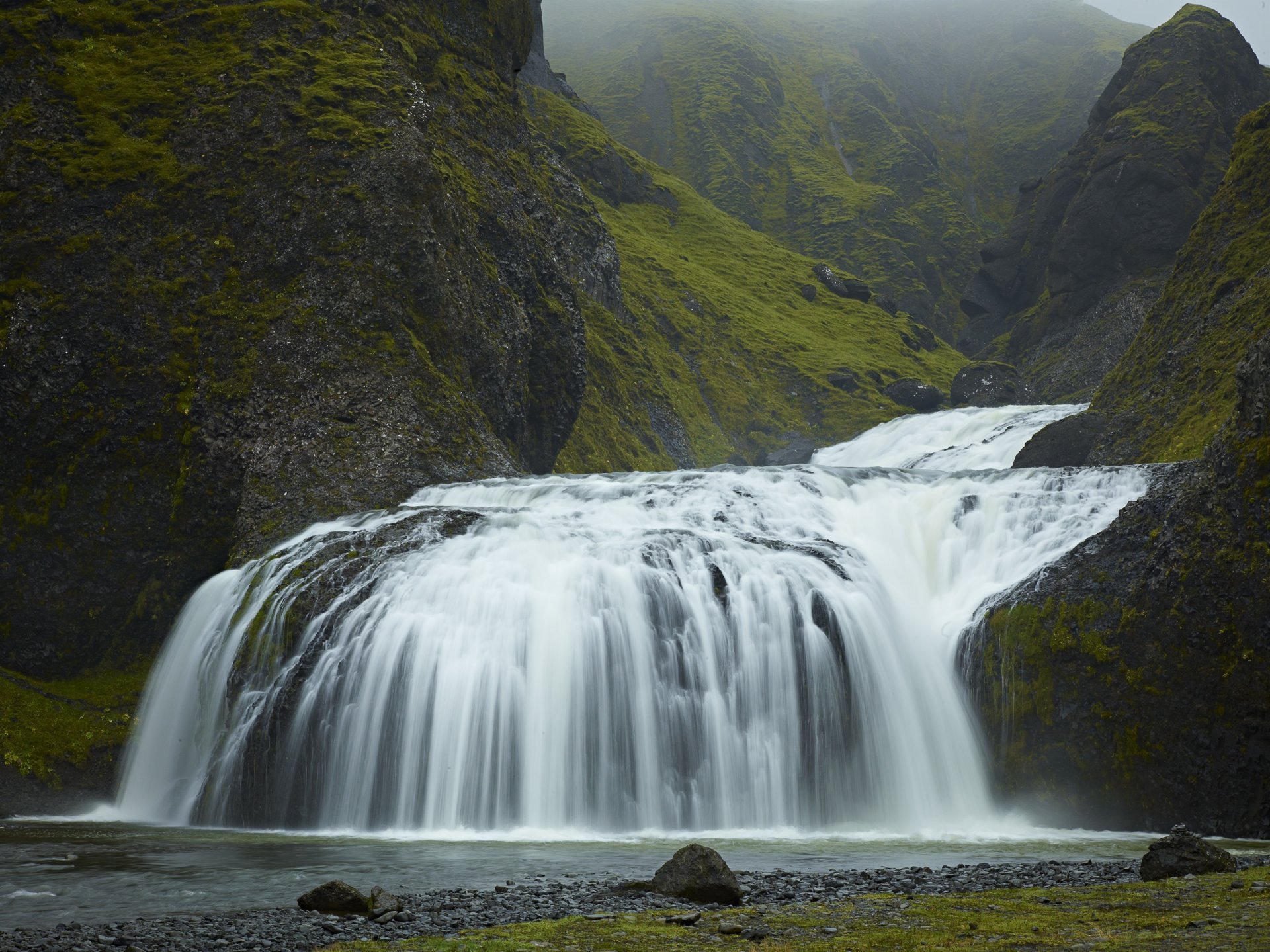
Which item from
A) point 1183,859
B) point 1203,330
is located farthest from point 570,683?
point 1203,330

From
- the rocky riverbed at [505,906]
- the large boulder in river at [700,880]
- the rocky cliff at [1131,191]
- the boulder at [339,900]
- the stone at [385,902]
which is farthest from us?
the rocky cliff at [1131,191]

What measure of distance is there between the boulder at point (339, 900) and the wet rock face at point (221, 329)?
1836 centimetres

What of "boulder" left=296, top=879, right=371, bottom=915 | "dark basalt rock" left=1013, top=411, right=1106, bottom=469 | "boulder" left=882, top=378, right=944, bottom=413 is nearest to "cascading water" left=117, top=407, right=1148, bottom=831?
"boulder" left=296, top=879, right=371, bottom=915

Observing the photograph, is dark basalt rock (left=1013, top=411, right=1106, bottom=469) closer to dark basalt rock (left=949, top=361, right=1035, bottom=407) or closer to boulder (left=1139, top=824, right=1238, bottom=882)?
boulder (left=1139, top=824, right=1238, bottom=882)

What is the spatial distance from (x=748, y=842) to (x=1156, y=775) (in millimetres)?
7774

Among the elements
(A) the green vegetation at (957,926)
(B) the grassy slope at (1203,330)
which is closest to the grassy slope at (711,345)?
(B) the grassy slope at (1203,330)

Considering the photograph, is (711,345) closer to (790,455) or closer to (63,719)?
(790,455)

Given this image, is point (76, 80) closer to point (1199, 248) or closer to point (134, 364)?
point (134, 364)

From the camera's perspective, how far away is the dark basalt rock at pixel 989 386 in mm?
99125

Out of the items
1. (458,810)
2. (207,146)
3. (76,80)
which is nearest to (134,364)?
(207,146)

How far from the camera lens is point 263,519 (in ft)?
93.9

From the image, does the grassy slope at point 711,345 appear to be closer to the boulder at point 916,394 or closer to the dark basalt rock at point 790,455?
the boulder at point 916,394

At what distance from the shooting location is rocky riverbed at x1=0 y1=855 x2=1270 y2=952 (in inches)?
387

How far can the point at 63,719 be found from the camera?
81.3 feet
